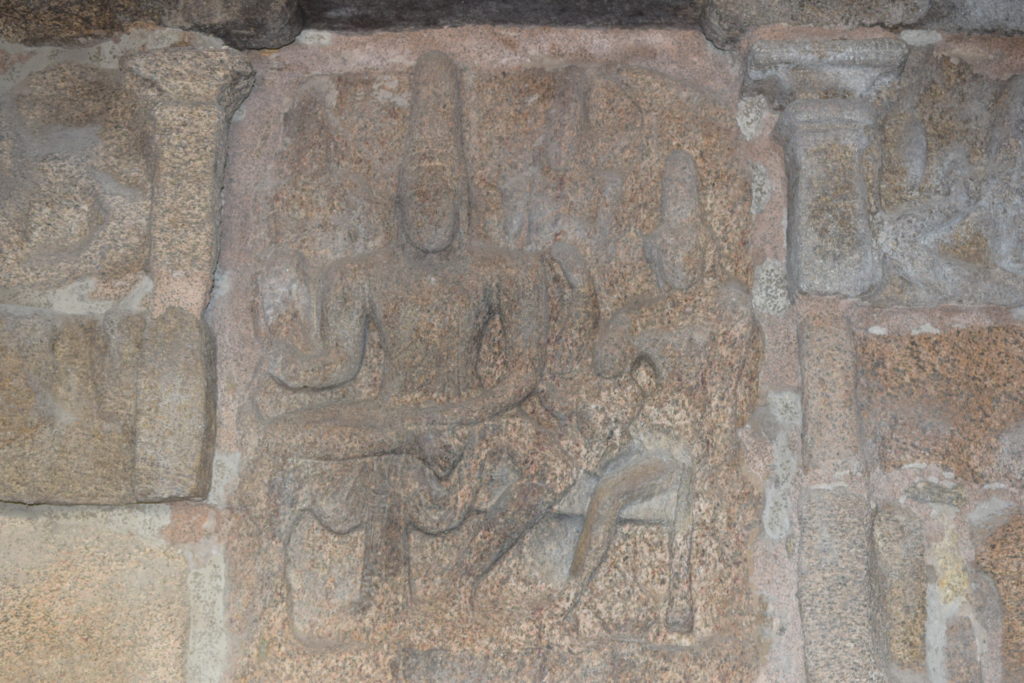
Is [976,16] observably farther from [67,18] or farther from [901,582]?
[67,18]

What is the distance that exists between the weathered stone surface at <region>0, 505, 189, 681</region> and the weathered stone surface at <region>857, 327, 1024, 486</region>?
63.9 inches

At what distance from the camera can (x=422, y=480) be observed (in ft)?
7.64

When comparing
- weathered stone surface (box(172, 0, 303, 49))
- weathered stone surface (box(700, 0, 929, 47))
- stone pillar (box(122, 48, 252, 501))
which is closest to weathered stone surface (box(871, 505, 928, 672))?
weathered stone surface (box(700, 0, 929, 47))

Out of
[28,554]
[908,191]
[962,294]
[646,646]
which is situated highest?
[908,191]

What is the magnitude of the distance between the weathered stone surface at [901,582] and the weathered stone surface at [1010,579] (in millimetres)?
150

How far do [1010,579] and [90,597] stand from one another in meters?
2.06

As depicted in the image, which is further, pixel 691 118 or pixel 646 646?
pixel 691 118

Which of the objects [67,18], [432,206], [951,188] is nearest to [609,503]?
[432,206]

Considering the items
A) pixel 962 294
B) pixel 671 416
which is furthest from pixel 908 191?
pixel 671 416

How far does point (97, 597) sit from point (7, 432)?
1.39 feet

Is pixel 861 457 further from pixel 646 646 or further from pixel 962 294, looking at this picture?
pixel 646 646

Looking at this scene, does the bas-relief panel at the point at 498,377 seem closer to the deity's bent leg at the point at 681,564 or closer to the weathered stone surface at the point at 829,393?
the deity's bent leg at the point at 681,564

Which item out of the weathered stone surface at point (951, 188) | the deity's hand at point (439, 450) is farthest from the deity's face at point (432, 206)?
the weathered stone surface at point (951, 188)

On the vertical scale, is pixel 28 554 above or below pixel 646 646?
above
